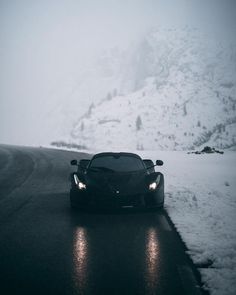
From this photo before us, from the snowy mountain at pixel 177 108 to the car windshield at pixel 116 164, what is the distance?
32.7 m

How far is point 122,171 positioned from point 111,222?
1645mm

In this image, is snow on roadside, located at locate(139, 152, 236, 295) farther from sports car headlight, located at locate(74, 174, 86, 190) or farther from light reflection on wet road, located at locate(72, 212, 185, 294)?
sports car headlight, located at locate(74, 174, 86, 190)

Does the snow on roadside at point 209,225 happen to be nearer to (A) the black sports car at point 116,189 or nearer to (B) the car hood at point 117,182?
(A) the black sports car at point 116,189

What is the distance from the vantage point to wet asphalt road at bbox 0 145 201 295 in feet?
12.2

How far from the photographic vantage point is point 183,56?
78.4 meters

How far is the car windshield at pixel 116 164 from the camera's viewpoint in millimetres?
8172

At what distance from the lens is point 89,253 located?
4.84 meters

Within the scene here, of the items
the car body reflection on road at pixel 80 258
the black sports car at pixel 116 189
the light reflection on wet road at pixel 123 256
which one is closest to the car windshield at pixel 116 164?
the black sports car at pixel 116 189

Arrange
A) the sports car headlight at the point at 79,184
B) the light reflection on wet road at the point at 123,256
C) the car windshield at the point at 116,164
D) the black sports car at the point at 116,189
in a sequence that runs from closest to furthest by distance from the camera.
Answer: the light reflection on wet road at the point at 123,256, the black sports car at the point at 116,189, the sports car headlight at the point at 79,184, the car windshield at the point at 116,164

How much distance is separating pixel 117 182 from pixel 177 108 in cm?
5194

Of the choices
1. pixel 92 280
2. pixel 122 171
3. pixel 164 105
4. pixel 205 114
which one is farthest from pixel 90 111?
pixel 92 280

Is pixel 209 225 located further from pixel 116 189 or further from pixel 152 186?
pixel 116 189

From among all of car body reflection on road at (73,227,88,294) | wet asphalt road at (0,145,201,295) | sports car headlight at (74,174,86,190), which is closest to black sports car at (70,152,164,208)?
sports car headlight at (74,174,86,190)

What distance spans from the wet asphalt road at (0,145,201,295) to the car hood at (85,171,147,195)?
563mm
